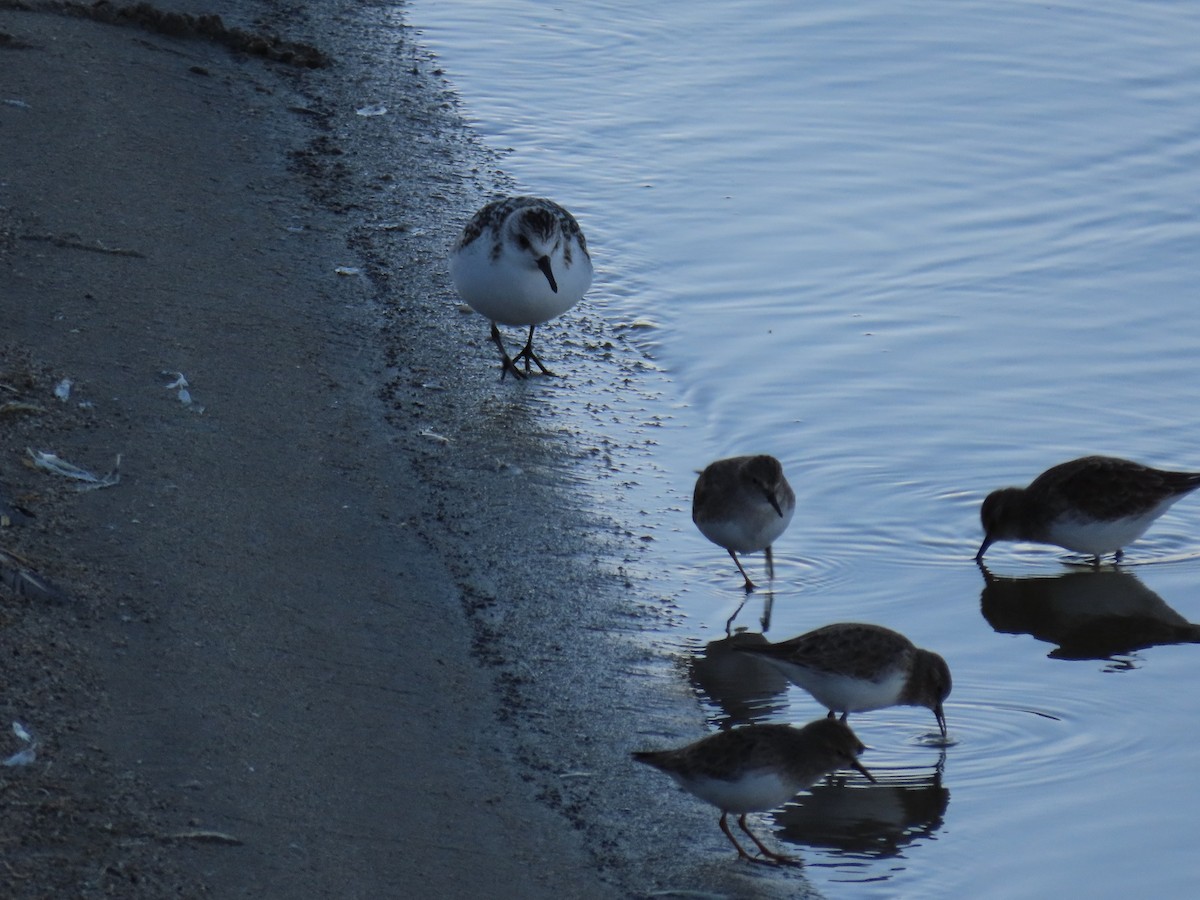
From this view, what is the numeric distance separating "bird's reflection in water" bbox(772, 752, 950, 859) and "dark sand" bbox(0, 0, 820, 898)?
1.31ft

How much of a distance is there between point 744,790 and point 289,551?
2091 millimetres

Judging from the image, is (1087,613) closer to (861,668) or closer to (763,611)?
(763,611)

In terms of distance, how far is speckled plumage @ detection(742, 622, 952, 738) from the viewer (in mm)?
6070

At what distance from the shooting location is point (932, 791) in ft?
19.1

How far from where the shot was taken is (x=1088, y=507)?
7.41 metres

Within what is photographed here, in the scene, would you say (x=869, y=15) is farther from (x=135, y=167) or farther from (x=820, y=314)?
(x=135, y=167)

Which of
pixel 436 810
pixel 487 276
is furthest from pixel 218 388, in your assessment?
pixel 436 810

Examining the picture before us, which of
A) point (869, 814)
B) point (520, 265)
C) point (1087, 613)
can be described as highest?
point (520, 265)

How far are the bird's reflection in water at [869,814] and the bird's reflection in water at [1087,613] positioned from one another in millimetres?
1318

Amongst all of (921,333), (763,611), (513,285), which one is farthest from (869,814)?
(921,333)

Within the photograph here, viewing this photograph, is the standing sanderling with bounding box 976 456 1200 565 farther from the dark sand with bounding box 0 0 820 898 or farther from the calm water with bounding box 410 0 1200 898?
the dark sand with bounding box 0 0 820 898

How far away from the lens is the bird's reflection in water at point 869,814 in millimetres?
5566

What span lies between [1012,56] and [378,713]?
1069 centimetres

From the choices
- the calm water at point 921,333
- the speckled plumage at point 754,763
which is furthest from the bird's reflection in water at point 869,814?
the speckled plumage at point 754,763
